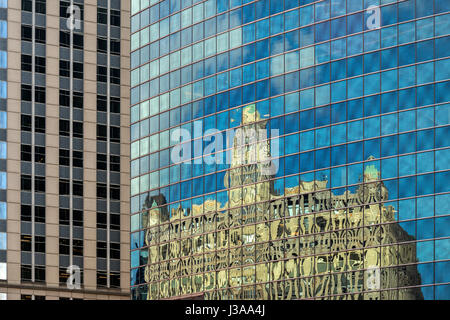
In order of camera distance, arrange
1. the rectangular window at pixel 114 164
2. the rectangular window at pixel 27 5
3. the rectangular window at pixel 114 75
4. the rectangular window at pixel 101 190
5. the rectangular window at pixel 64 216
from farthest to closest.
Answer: the rectangular window at pixel 114 75, the rectangular window at pixel 114 164, the rectangular window at pixel 101 190, the rectangular window at pixel 27 5, the rectangular window at pixel 64 216

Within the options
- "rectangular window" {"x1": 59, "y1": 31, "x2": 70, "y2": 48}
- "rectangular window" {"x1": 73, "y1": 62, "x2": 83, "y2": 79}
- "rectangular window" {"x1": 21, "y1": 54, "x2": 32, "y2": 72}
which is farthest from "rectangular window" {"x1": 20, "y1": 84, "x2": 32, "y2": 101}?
"rectangular window" {"x1": 59, "y1": 31, "x2": 70, "y2": 48}

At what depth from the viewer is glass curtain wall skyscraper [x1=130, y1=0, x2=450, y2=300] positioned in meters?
85.9

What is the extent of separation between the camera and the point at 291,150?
309ft

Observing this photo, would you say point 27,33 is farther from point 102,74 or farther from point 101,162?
point 101,162

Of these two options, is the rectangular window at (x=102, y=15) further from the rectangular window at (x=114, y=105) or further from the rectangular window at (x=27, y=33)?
the rectangular window at (x=114, y=105)

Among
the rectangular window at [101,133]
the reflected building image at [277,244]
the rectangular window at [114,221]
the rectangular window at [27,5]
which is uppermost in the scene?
the rectangular window at [27,5]

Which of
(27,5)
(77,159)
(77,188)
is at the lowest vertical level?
(77,188)

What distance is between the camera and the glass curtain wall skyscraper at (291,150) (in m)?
85.9

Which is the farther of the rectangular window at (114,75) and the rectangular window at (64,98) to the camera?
the rectangular window at (114,75)

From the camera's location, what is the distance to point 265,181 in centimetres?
9631

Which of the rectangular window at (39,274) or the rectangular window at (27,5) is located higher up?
the rectangular window at (27,5)

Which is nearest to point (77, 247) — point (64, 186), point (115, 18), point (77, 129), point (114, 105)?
point (64, 186)


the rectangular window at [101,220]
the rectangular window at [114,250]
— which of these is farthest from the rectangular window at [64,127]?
the rectangular window at [114,250]

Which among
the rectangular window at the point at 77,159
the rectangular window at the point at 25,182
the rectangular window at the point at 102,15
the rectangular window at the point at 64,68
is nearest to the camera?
the rectangular window at the point at 25,182
